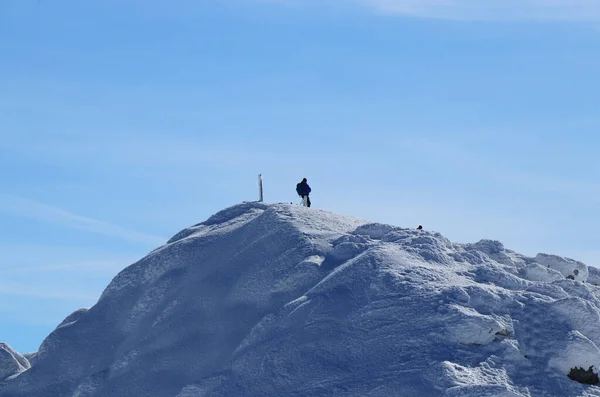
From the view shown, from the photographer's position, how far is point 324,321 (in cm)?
4641

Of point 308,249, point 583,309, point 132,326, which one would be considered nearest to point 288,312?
point 308,249

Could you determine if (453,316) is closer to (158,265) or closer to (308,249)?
(308,249)

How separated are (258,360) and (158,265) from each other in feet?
39.1

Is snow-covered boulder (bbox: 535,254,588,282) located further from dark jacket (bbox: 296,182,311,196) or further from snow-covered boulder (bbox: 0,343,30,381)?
snow-covered boulder (bbox: 0,343,30,381)

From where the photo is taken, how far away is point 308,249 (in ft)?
172

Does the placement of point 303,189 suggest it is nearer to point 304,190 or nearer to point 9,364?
point 304,190

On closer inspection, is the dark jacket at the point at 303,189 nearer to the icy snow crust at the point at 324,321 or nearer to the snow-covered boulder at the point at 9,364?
the icy snow crust at the point at 324,321

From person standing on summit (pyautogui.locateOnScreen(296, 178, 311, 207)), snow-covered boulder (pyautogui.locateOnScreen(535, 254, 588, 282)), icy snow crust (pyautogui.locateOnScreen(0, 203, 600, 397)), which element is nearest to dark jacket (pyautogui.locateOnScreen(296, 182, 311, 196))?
person standing on summit (pyautogui.locateOnScreen(296, 178, 311, 207))

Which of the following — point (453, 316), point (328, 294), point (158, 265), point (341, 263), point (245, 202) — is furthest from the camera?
point (245, 202)

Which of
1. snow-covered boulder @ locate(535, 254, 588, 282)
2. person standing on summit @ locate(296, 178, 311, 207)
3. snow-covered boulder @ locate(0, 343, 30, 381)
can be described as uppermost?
person standing on summit @ locate(296, 178, 311, 207)

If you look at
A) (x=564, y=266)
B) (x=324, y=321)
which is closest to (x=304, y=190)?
(x=324, y=321)

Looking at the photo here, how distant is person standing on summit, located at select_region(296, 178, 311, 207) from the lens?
59.5m

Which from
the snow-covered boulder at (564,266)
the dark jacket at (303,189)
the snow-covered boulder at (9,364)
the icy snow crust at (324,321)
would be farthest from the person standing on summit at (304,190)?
the snow-covered boulder at (9,364)

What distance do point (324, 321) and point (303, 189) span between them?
14.3m
